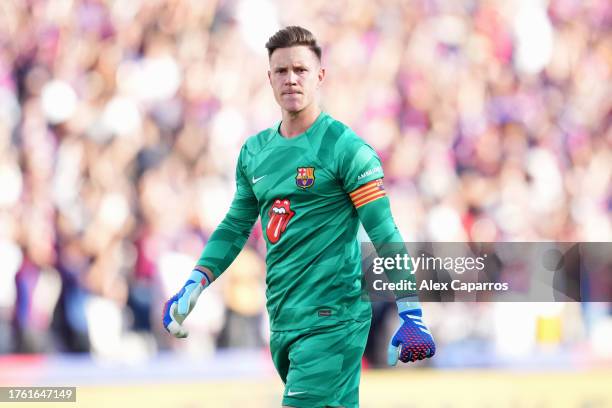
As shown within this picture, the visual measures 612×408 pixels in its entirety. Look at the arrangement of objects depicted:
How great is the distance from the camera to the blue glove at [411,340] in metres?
2.88

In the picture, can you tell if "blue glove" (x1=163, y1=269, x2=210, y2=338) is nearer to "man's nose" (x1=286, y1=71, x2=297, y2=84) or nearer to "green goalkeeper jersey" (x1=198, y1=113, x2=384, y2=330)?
"green goalkeeper jersey" (x1=198, y1=113, x2=384, y2=330)

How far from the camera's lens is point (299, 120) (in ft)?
10.3

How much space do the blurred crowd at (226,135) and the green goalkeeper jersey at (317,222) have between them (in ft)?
10.5

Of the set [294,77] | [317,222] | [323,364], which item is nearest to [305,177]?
[317,222]

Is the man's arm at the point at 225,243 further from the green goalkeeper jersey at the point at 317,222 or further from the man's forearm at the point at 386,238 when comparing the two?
the man's forearm at the point at 386,238

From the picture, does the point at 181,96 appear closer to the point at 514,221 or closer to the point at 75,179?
the point at 75,179

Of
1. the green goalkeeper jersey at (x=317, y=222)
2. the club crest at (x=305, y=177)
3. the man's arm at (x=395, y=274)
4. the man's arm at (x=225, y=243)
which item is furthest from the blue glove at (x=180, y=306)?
A: the man's arm at (x=395, y=274)

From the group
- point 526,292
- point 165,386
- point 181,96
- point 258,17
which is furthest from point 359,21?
point 165,386

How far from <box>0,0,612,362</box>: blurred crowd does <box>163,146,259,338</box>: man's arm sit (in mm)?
2932

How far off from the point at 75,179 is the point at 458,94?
275 cm

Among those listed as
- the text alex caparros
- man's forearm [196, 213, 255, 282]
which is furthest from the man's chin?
the text alex caparros

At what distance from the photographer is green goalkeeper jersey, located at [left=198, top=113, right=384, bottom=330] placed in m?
3.04

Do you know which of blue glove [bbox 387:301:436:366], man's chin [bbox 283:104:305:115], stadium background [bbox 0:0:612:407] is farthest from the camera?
stadium background [bbox 0:0:612:407]

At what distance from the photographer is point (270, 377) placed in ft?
20.3
